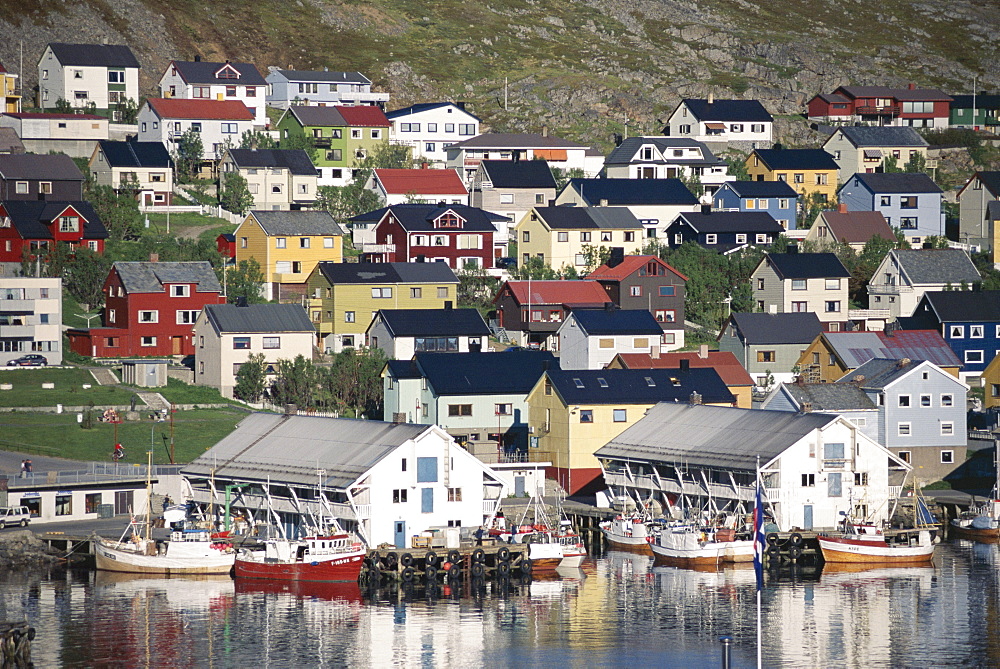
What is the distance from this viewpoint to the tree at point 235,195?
11306cm

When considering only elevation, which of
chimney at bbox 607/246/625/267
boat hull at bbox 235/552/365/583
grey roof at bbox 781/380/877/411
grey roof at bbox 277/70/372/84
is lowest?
boat hull at bbox 235/552/365/583

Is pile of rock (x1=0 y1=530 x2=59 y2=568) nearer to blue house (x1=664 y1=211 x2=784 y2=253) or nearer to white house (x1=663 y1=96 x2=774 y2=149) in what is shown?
blue house (x1=664 y1=211 x2=784 y2=253)

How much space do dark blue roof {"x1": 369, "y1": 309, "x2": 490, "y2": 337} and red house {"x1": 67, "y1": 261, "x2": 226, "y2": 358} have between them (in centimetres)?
972

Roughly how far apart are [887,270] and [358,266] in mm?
32434

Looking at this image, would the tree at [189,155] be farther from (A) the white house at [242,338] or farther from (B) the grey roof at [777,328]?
(B) the grey roof at [777,328]

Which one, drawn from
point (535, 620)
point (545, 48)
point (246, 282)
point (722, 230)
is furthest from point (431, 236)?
point (545, 48)

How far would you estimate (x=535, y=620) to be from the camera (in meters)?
57.3

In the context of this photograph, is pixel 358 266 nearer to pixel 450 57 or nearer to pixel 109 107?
pixel 109 107

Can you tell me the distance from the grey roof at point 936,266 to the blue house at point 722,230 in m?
10.5

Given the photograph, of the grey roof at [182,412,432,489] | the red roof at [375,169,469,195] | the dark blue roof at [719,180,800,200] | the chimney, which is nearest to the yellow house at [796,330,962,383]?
the chimney

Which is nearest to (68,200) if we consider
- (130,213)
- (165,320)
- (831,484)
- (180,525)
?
(130,213)

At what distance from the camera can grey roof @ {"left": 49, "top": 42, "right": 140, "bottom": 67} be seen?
129 meters

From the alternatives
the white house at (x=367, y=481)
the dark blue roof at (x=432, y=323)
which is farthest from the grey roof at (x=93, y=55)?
the white house at (x=367, y=481)

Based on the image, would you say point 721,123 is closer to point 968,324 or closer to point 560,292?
point 560,292
